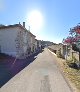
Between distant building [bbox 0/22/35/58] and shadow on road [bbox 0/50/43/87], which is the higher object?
distant building [bbox 0/22/35/58]

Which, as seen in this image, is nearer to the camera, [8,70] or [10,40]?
[8,70]

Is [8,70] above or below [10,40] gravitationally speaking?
below

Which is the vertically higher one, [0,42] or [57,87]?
[0,42]

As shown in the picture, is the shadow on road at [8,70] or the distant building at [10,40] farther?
the distant building at [10,40]

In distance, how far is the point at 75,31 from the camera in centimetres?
2123

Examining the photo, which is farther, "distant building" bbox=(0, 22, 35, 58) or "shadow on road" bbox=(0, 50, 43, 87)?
"distant building" bbox=(0, 22, 35, 58)

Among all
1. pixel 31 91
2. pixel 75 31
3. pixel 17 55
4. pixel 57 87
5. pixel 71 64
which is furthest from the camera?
pixel 17 55

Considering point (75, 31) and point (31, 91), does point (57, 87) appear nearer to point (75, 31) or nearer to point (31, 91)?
point (31, 91)

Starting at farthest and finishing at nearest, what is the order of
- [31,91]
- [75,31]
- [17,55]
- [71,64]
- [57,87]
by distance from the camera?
[17,55], [71,64], [75,31], [57,87], [31,91]

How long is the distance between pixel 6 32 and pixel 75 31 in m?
21.1

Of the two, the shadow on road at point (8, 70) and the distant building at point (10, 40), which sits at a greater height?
the distant building at point (10, 40)

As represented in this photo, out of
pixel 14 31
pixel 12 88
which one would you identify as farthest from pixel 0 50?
pixel 12 88

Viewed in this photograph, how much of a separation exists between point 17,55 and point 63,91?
28.6 metres

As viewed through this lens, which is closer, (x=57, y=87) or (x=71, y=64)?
(x=57, y=87)
